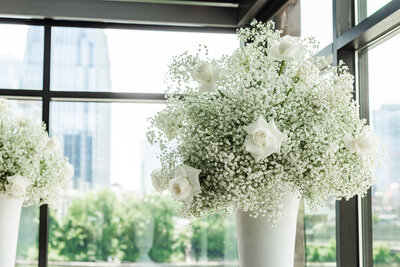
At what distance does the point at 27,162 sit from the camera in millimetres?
2723

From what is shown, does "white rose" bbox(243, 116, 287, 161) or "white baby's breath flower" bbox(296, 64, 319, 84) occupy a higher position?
"white baby's breath flower" bbox(296, 64, 319, 84)

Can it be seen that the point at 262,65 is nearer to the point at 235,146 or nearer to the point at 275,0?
the point at 235,146

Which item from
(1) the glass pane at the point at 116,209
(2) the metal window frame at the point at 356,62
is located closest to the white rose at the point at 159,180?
(2) the metal window frame at the point at 356,62

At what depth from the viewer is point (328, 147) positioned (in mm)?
1376

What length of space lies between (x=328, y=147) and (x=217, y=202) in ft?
1.03

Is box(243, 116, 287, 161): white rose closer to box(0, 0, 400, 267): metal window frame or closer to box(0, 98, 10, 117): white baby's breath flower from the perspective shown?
box(0, 0, 400, 267): metal window frame

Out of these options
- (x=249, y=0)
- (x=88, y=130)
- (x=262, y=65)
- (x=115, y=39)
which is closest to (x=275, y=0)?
(x=249, y=0)

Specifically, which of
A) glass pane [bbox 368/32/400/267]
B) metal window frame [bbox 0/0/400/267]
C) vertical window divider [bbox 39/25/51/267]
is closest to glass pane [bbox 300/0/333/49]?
metal window frame [bbox 0/0/400/267]

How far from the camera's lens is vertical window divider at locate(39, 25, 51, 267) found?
384cm

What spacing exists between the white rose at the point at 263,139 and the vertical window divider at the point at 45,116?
9.48 ft

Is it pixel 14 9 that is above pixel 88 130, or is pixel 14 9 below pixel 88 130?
above

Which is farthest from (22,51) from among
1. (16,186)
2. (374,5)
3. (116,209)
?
(374,5)

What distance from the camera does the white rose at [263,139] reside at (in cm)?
127

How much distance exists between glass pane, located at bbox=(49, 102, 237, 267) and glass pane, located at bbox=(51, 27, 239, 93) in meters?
0.19
